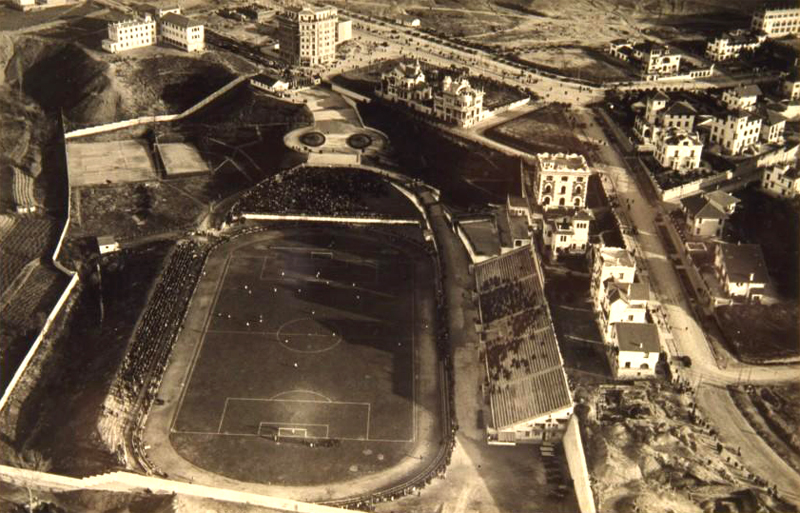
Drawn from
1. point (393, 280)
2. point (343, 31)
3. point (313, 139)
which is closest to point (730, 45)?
point (343, 31)

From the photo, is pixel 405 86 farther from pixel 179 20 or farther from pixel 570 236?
pixel 570 236

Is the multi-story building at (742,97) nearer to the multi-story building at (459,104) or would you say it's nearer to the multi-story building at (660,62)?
the multi-story building at (660,62)

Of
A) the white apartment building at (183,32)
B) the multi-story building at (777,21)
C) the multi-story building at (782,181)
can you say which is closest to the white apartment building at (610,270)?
the multi-story building at (782,181)

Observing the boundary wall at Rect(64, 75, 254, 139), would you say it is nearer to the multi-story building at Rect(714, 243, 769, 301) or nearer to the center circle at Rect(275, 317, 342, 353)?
the center circle at Rect(275, 317, 342, 353)

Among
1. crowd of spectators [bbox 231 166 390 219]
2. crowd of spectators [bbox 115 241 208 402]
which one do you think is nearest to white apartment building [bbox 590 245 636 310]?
crowd of spectators [bbox 231 166 390 219]

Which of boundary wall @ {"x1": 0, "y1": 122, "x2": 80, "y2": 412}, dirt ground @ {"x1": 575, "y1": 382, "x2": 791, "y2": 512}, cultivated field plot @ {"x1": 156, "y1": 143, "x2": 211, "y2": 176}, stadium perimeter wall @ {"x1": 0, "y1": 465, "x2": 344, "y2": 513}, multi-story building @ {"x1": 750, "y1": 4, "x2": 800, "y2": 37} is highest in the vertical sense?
multi-story building @ {"x1": 750, "y1": 4, "x2": 800, "y2": 37}

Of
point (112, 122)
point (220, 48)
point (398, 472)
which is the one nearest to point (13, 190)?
point (112, 122)
